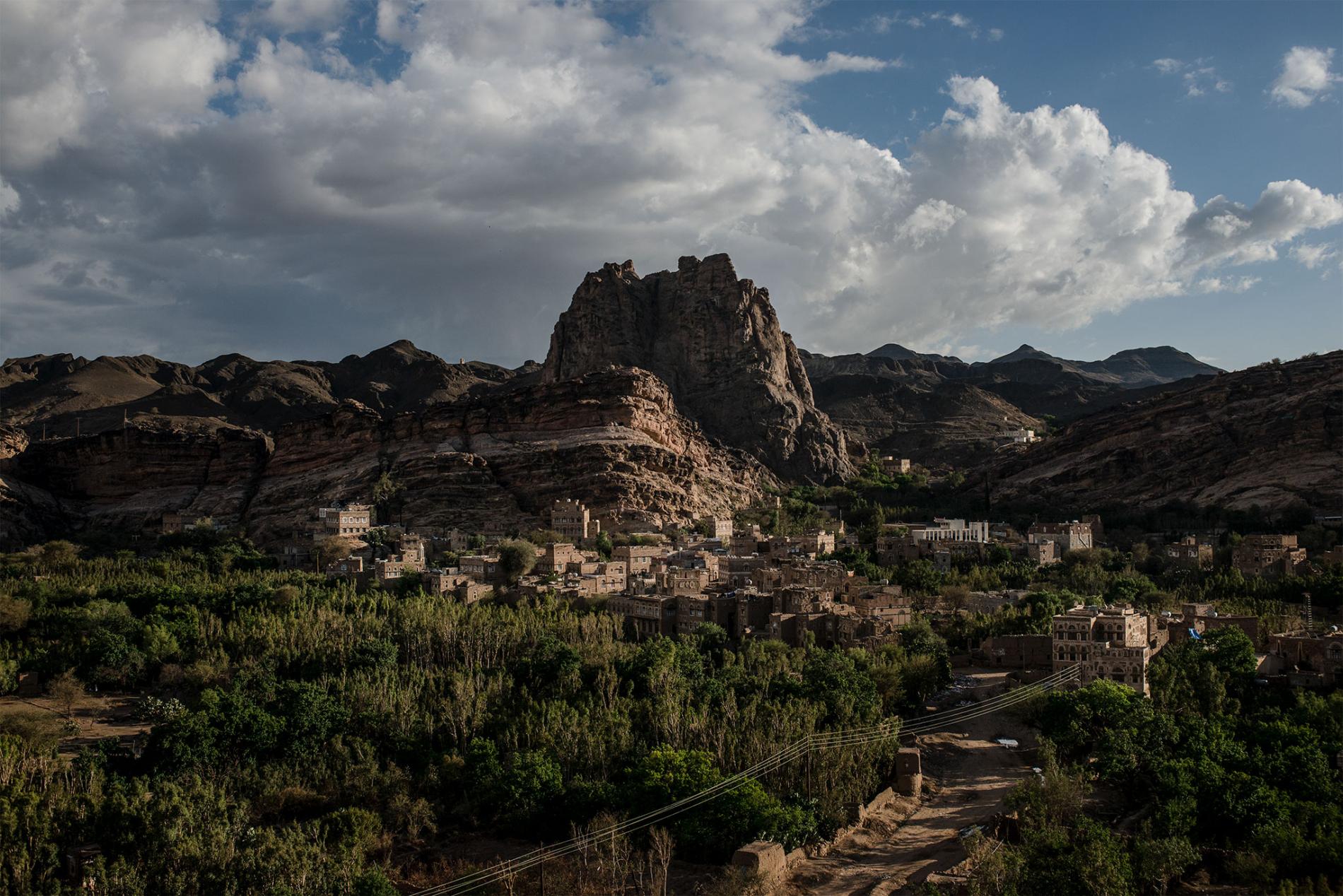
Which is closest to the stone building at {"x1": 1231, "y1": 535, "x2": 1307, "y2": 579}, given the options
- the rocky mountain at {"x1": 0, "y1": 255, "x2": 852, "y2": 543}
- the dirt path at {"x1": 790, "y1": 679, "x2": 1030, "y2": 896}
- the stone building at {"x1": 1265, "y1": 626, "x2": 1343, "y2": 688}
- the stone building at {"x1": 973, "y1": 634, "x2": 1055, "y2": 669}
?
the stone building at {"x1": 1265, "y1": 626, "x2": 1343, "y2": 688}

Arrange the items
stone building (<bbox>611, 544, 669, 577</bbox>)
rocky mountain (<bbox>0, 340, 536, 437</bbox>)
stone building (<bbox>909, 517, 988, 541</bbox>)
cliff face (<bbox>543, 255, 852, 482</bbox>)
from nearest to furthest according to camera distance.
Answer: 1. stone building (<bbox>611, 544, 669, 577</bbox>)
2. stone building (<bbox>909, 517, 988, 541</bbox>)
3. cliff face (<bbox>543, 255, 852, 482</bbox>)
4. rocky mountain (<bbox>0, 340, 536, 437</bbox>)

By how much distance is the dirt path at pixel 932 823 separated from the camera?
30.7 m

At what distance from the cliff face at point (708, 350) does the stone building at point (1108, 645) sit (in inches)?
2952

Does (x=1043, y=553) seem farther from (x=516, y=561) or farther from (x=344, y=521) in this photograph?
(x=344, y=521)

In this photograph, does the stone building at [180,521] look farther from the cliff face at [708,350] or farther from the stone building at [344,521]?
the cliff face at [708,350]

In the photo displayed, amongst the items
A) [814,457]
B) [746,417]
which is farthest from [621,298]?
[814,457]

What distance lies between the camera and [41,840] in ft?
100

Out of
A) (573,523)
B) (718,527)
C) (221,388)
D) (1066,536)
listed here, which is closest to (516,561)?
(573,523)

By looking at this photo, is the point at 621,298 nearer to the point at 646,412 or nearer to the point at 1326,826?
the point at 646,412

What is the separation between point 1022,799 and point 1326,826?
7.85 m

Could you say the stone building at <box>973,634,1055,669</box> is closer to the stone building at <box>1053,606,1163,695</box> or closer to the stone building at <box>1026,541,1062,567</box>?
the stone building at <box>1053,606,1163,695</box>

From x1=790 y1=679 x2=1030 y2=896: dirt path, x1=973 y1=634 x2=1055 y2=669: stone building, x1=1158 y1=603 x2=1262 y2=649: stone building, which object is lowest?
x1=790 y1=679 x2=1030 y2=896: dirt path

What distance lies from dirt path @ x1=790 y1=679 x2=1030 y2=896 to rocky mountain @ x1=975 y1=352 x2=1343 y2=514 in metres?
51.4

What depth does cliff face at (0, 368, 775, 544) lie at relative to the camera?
275ft
